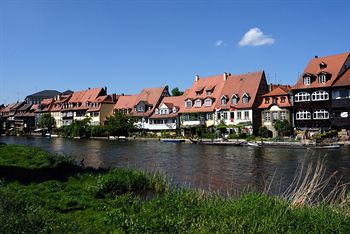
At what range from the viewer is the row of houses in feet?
179

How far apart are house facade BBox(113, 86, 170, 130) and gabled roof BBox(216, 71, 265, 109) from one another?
60.8 ft

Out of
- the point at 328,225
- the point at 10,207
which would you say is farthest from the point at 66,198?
the point at 328,225

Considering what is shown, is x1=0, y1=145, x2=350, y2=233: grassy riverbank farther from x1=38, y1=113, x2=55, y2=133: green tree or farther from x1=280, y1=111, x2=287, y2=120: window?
x1=38, y1=113, x2=55, y2=133: green tree

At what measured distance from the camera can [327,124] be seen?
178 ft

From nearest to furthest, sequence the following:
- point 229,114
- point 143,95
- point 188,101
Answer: point 229,114 < point 188,101 < point 143,95

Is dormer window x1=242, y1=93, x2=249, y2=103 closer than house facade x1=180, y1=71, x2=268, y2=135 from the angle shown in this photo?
No

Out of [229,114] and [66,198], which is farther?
[229,114]

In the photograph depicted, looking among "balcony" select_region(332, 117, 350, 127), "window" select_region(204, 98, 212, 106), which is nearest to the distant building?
"window" select_region(204, 98, 212, 106)

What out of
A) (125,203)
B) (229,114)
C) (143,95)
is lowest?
(125,203)

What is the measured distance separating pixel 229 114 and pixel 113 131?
2634 centimetres

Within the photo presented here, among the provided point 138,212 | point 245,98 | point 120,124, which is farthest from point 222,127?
point 138,212

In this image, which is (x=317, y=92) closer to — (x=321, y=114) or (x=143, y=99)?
(x=321, y=114)

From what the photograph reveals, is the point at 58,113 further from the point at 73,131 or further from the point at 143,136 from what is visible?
the point at 143,136

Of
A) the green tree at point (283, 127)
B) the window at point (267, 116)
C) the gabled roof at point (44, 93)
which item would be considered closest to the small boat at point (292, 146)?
the green tree at point (283, 127)
